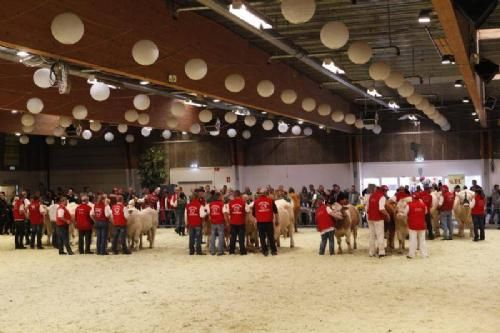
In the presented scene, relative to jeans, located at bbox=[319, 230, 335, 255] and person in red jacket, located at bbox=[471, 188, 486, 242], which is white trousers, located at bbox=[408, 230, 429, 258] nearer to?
jeans, located at bbox=[319, 230, 335, 255]

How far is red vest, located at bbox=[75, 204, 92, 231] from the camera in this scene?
1493 cm

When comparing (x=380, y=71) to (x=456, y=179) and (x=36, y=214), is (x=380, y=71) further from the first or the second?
(x=456, y=179)

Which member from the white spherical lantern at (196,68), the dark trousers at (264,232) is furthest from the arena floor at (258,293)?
the white spherical lantern at (196,68)

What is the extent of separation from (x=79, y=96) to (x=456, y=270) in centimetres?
1036

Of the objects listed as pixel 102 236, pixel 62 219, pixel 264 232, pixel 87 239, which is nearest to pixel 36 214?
pixel 62 219

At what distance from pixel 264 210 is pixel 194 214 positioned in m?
1.78

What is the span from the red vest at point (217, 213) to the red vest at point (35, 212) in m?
5.44

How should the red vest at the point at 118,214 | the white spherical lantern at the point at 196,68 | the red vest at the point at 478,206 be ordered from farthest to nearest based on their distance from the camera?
the red vest at the point at 478,206 < the red vest at the point at 118,214 < the white spherical lantern at the point at 196,68

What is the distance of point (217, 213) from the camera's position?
1385 cm

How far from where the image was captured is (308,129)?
82.9ft

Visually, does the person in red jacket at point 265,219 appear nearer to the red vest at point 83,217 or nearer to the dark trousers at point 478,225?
the red vest at point 83,217

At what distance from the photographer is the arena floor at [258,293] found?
24.9ft

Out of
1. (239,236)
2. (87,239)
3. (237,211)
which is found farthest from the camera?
(87,239)

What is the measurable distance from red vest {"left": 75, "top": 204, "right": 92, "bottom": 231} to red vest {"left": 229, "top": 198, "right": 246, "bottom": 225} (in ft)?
12.7
